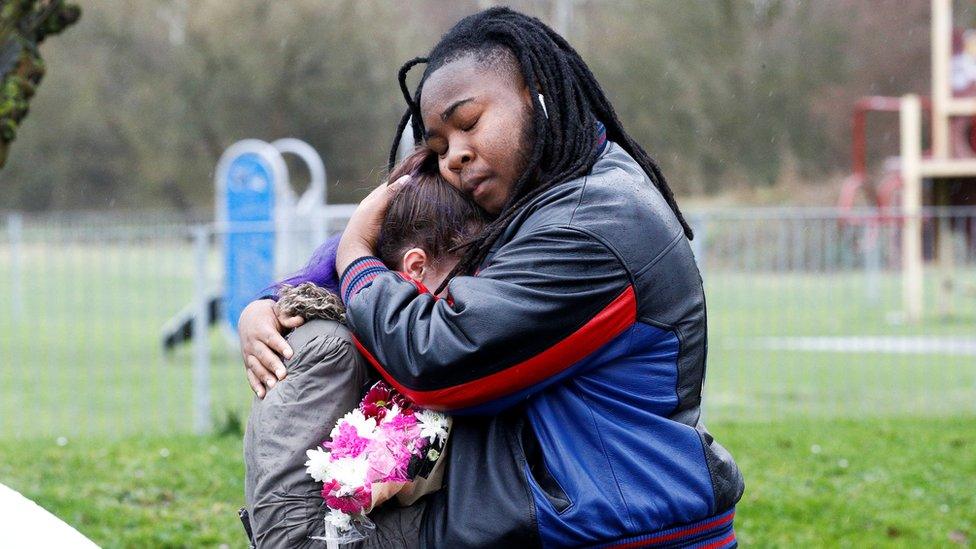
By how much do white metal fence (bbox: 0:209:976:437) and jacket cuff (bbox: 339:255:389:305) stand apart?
517 centimetres

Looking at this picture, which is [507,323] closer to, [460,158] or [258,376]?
[460,158]

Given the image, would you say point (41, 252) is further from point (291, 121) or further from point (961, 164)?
point (291, 121)

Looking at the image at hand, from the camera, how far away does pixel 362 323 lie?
7.82ft

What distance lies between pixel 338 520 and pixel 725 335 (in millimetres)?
11935

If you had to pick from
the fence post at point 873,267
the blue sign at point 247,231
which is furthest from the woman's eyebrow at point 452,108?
the fence post at point 873,267

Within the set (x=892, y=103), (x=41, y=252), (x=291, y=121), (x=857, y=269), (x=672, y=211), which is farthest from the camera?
(x=291, y=121)

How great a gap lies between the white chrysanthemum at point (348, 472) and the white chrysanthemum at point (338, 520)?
0.26 feet

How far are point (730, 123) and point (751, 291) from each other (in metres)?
24.1


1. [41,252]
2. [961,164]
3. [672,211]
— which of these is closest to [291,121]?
[41,252]

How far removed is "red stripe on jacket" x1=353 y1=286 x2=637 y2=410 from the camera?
2.32 meters

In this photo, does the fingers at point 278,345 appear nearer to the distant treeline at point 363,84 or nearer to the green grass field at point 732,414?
the green grass field at point 732,414

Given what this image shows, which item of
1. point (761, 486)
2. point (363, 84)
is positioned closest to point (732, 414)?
point (761, 486)

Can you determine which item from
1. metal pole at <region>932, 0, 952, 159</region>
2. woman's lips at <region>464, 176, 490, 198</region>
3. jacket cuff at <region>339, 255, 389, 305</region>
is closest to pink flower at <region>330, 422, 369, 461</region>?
jacket cuff at <region>339, 255, 389, 305</region>

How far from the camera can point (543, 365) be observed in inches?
91.6
